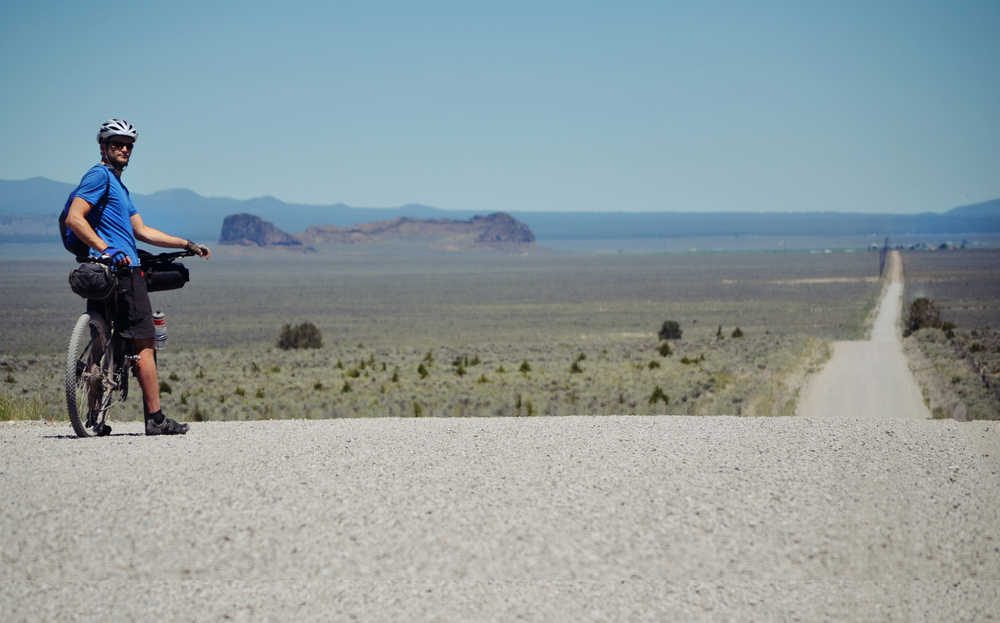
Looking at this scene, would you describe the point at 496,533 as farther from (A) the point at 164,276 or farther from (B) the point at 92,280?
(A) the point at 164,276

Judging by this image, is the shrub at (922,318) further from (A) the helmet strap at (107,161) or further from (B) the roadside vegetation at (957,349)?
(A) the helmet strap at (107,161)

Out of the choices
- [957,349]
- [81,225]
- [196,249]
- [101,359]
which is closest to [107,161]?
[81,225]

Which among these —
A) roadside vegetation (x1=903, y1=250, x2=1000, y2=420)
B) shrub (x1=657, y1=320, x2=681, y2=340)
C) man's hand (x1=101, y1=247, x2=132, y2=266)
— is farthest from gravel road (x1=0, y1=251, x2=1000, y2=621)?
shrub (x1=657, y1=320, x2=681, y2=340)

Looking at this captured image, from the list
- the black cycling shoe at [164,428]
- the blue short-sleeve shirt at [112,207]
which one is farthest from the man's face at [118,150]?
the black cycling shoe at [164,428]

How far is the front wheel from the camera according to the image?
783 centimetres

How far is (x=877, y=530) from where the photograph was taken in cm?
575

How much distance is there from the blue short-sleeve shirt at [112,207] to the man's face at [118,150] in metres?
0.12

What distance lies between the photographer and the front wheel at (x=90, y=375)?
7832mm

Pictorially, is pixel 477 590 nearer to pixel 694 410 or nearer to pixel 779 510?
pixel 779 510

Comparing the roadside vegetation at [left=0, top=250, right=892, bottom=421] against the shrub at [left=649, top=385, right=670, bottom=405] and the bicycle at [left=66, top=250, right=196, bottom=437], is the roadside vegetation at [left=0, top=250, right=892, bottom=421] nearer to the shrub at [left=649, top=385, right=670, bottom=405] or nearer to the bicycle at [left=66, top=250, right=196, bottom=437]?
the shrub at [left=649, top=385, right=670, bottom=405]

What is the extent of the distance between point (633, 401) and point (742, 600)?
1816cm

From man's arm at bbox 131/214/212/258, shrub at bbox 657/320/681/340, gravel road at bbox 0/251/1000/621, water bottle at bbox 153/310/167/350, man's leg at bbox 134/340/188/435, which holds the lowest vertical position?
shrub at bbox 657/320/681/340

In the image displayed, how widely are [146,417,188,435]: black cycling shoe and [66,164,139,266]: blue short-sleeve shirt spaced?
1255 millimetres

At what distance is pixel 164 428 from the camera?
8.30 metres
